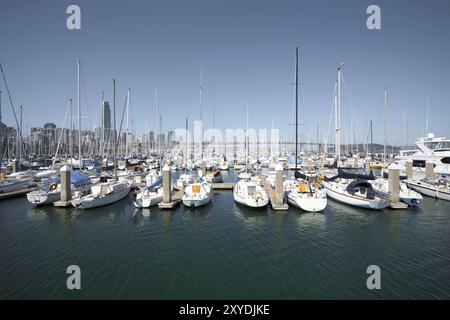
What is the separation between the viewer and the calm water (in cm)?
993

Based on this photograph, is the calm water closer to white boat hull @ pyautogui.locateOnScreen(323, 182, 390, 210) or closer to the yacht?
white boat hull @ pyautogui.locateOnScreen(323, 182, 390, 210)

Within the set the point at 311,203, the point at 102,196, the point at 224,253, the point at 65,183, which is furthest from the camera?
the point at 102,196

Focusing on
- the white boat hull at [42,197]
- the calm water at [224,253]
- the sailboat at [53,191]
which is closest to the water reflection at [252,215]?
the calm water at [224,253]

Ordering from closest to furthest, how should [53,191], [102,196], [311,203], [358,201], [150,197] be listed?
[311,203] → [358,201] → [150,197] → [102,196] → [53,191]

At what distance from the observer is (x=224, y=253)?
13.4m

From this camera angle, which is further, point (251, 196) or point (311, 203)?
point (251, 196)

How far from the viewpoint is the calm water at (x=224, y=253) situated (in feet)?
32.6

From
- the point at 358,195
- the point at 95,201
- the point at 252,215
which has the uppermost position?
the point at 358,195

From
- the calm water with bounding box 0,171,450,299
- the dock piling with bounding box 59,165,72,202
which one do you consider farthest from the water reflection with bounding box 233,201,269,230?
the dock piling with bounding box 59,165,72,202

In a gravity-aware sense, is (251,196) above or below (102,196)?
above

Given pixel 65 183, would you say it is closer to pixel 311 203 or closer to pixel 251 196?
pixel 251 196

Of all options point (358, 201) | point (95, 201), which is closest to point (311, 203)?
point (358, 201)

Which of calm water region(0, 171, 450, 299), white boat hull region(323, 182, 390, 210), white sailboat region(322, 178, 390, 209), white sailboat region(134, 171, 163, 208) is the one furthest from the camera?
white sailboat region(134, 171, 163, 208)
